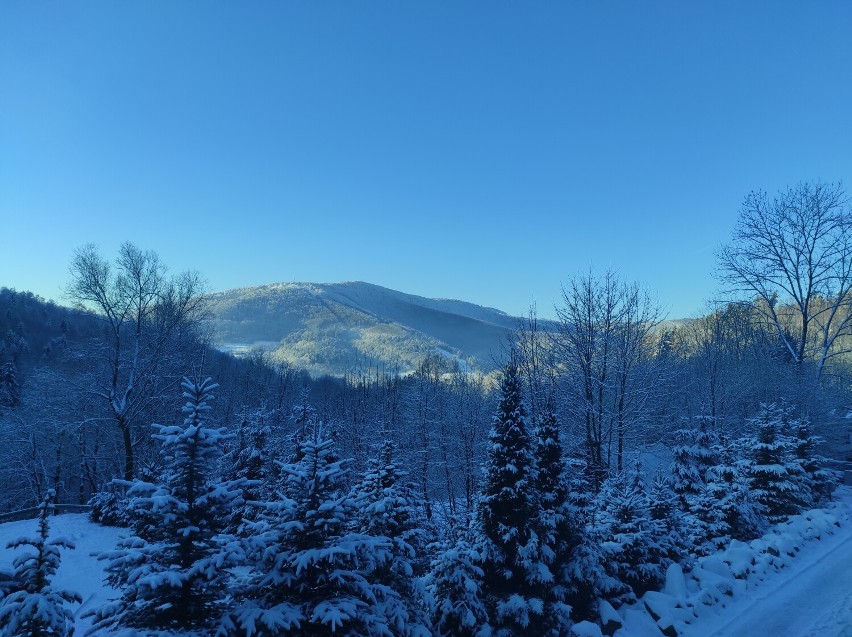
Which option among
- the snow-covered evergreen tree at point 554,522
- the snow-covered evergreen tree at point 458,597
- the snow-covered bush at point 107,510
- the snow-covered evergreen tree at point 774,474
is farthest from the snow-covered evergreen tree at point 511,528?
the snow-covered bush at point 107,510

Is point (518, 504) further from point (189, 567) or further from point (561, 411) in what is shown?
point (561, 411)

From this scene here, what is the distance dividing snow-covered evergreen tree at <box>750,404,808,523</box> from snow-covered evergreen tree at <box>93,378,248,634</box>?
55.6 ft

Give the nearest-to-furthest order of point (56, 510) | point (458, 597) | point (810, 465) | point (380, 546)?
point (380, 546) → point (458, 597) → point (810, 465) → point (56, 510)

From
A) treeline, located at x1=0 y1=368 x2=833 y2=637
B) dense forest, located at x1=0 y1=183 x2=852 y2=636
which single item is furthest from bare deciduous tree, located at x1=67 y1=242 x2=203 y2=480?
treeline, located at x1=0 y1=368 x2=833 y2=637

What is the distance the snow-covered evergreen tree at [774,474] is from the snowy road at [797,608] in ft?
11.4

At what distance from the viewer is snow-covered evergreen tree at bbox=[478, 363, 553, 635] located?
7.54 metres

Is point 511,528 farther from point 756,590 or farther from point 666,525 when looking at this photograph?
point 756,590

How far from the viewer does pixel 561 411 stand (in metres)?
17.9

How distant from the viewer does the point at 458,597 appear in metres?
7.42

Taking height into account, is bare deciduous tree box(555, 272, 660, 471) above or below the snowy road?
above

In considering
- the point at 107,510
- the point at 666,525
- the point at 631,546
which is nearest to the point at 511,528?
the point at 631,546

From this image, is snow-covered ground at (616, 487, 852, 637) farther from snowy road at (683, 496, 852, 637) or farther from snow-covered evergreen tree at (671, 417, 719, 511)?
snow-covered evergreen tree at (671, 417, 719, 511)

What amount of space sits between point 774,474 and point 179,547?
60.4 ft

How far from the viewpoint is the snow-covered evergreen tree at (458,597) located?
284 inches
